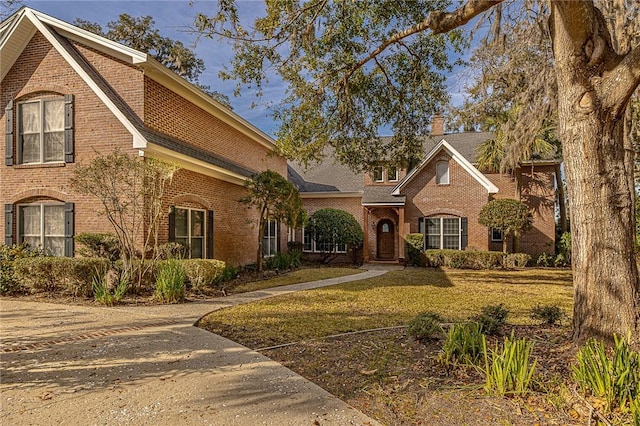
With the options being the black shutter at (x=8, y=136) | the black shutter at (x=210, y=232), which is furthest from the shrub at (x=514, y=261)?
the black shutter at (x=8, y=136)

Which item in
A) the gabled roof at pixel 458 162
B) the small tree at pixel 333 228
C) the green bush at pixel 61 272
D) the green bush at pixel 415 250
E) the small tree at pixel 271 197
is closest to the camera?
the green bush at pixel 61 272

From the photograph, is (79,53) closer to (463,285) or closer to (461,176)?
(463,285)

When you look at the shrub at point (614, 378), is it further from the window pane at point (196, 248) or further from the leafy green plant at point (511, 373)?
the window pane at point (196, 248)

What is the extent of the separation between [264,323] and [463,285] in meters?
8.27

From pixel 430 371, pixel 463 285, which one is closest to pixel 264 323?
pixel 430 371

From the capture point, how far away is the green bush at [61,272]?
8.67m

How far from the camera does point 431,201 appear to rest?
65.2 ft

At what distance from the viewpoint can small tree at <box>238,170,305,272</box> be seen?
13648mm

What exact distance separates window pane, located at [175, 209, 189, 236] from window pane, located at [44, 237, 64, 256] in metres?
3.21

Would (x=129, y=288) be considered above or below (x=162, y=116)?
below

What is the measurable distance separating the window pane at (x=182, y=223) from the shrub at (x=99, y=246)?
1.95 metres

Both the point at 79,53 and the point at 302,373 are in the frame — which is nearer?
the point at 302,373

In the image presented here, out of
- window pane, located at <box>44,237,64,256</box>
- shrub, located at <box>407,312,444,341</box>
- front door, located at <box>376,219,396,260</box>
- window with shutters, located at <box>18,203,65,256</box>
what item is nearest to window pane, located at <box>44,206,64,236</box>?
window with shutters, located at <box>18,203,65,256</box>

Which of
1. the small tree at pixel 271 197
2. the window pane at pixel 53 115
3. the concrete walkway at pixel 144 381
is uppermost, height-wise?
the window pane at pixel 53 115
